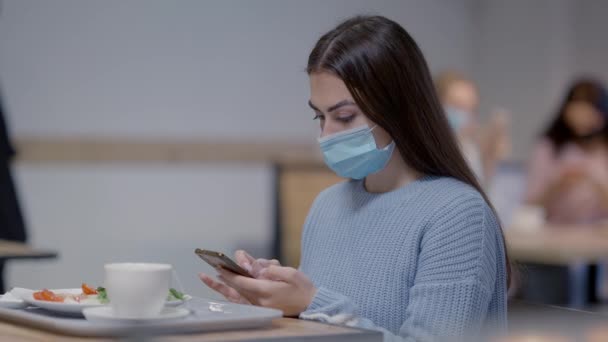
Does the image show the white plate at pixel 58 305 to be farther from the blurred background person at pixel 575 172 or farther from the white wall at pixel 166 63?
the blurred background person at pixel 575 172

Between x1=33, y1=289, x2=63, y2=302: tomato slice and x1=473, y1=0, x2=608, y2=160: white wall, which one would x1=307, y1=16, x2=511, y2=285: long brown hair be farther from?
x1=473, y1=0, x2=608, y2=160: white wall

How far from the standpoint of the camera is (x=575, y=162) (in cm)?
548

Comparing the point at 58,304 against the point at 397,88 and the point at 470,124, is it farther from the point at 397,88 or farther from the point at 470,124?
the point at 470,124

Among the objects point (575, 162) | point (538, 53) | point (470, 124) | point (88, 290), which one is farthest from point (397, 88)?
point (538, 53)

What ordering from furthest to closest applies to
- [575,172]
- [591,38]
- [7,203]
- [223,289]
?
1. [591,38]
2. [575,172]
3. [7,203]
4. [223,289]

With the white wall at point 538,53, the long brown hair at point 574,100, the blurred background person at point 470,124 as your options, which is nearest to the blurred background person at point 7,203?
the blurred background person at point 470,124

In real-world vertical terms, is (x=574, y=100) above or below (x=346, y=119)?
below

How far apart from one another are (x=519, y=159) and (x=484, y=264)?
17.9ft

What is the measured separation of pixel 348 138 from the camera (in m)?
1.65

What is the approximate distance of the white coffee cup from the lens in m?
1.16

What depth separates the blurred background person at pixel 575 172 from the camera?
17.1 ft

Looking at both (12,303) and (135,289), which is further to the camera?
(12,303)

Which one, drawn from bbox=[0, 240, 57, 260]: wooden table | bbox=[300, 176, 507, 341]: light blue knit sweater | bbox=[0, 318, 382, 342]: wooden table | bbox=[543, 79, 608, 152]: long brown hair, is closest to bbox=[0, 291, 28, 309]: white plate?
bbox=[0, 318, 382, 342]: wooden table

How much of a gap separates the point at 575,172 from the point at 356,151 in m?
3.99
